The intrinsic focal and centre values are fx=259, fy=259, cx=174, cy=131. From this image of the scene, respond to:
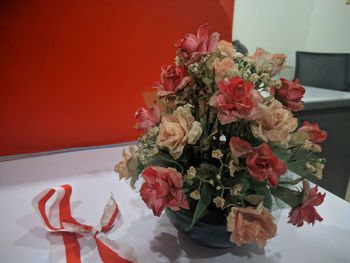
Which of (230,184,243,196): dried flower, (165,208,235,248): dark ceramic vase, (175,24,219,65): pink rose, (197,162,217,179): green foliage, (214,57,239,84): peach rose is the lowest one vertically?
(165,208,235,248): dark ceramic vase

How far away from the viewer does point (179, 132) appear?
42 centimetres

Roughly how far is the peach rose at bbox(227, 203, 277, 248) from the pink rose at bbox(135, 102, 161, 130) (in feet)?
0.72

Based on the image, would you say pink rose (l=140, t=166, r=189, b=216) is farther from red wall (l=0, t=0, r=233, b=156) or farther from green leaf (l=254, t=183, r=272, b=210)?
red wall (l=0, t=0, r=233, b=156)

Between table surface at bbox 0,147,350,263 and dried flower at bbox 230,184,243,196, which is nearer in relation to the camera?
dried flower at bbox 230,184,243,196

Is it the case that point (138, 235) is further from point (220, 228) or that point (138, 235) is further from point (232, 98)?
point (232, 98)

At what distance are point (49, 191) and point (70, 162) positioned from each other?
309mm

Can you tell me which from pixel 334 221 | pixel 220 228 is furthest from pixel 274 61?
pixel 334 221

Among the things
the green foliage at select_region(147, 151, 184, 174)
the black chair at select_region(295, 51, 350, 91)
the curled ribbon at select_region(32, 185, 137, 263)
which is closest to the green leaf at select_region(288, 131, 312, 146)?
the green foliage at select_region(147, 151, 184, 174)

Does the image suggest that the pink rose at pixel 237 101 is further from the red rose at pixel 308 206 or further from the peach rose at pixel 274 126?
the red rose at pixel 308 206

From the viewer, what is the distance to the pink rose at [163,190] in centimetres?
40

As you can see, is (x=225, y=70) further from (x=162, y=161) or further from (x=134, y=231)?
(x=134, y=231)

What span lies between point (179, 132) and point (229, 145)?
0.30 ft

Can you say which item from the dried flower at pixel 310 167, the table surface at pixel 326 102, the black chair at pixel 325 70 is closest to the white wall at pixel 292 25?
the black chair at pixel 325 70

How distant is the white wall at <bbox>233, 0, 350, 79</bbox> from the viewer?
3004mm
